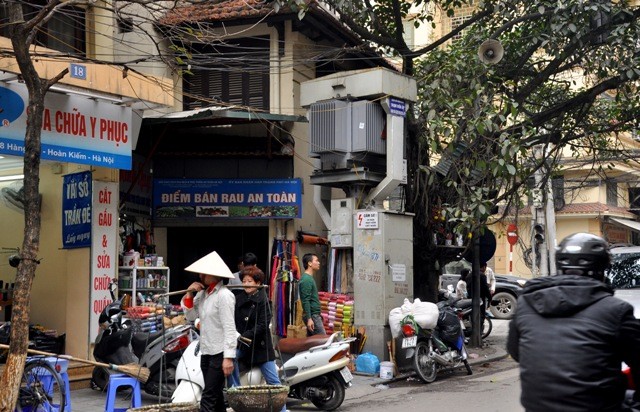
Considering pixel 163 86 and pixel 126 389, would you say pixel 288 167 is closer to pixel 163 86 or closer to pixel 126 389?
pixel 163 86

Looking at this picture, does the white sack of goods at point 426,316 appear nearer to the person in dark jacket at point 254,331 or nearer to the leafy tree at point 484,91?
the leafy tree at point 484,91

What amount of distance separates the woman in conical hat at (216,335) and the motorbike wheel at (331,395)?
2.46 metres

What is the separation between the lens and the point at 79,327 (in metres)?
12.8

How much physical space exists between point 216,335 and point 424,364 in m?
5.61

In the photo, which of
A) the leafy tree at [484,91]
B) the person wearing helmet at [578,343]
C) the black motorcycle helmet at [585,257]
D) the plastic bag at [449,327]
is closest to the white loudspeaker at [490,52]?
the leafy tree at [484,91]

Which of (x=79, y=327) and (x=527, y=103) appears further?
(x=527, y=103)

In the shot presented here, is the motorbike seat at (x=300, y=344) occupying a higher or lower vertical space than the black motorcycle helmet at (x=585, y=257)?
lower

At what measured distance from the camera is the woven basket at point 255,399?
8344 mm

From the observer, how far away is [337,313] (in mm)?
14797

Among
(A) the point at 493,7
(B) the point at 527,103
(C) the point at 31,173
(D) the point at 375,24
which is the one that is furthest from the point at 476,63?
(C) the point at 31,173

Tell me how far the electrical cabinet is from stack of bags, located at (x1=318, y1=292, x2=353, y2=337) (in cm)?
279

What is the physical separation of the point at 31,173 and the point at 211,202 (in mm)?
7805

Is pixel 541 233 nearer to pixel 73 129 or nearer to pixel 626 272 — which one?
pixel 626 272

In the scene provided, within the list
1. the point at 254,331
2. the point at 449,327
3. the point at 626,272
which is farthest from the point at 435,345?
the point at 254,331
